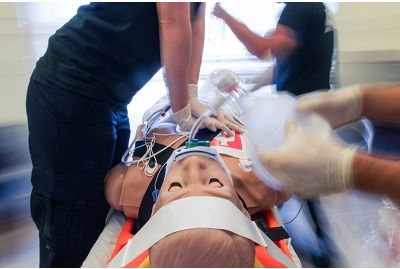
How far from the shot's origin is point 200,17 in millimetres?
1250

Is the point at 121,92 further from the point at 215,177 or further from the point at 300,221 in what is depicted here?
the point at 300,221

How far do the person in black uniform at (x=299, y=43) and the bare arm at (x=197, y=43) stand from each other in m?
0.18

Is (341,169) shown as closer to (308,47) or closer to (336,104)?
(336,104)

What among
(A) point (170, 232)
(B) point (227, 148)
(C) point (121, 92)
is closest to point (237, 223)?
(A) point (170, 232)

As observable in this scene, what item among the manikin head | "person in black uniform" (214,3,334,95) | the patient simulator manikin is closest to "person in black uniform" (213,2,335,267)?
"person in black uniform" (214,3,334,95)

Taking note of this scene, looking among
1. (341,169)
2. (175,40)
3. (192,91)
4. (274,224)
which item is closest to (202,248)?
(341,169)

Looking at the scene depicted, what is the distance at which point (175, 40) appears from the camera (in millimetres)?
939

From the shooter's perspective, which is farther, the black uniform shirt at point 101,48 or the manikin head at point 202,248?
the black uniform shirt at point 101,48

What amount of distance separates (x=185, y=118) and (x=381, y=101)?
618 millimetres

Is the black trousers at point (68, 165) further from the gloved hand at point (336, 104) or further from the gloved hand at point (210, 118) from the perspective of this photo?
the gloved hand at point (336, 104)

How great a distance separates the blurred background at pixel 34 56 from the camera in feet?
5.46

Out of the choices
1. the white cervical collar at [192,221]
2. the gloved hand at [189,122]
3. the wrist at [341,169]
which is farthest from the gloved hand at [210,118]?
the wrist at [341,169]

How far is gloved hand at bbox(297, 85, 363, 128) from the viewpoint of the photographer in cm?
89

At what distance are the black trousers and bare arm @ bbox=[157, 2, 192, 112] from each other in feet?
0.73
